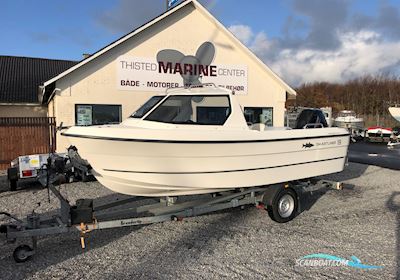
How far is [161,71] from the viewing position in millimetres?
12828

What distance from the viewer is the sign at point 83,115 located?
38.7 ft

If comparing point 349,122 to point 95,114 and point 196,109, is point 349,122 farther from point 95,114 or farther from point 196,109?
point 196,109

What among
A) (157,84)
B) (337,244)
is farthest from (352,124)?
(337,244)

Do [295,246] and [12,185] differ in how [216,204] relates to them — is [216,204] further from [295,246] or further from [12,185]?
[12,185]

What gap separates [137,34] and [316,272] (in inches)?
394

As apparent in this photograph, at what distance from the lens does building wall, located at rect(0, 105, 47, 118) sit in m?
17.2

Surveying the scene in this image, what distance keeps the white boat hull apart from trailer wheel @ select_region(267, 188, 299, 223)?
0.24 meters

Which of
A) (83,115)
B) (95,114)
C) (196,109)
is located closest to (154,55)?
(95,114)

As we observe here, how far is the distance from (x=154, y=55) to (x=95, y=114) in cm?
283

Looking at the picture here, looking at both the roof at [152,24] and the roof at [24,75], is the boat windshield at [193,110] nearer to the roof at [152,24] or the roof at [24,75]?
the roof at [152,24]

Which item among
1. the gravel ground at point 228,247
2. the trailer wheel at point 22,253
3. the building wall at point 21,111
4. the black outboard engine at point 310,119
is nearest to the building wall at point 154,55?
the gravel ground at point 228,247

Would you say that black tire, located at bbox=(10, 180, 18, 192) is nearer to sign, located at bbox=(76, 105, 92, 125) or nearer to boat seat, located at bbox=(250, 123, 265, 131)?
sign, located at bbox=(76, 105, 92, 125)

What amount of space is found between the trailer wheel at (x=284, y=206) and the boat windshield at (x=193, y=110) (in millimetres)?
1596

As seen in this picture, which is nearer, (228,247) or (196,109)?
(228,247)
